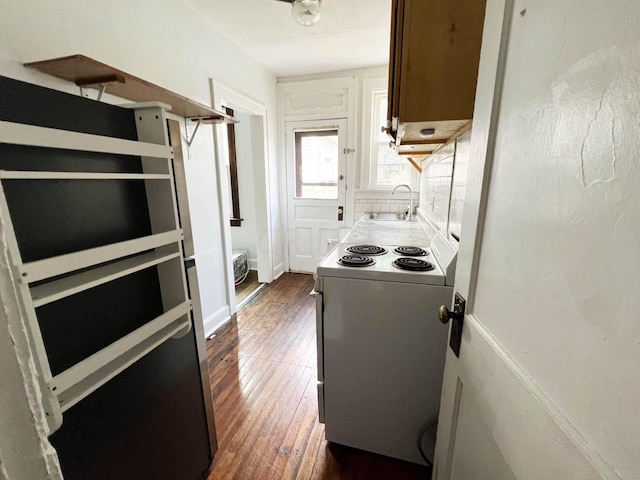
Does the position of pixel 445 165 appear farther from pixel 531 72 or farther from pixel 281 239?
pixel 281 239

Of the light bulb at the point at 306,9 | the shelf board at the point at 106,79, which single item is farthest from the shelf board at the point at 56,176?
the light bulb at the point at 306,9

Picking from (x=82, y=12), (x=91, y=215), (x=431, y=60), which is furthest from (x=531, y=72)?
(x=82, y=12)

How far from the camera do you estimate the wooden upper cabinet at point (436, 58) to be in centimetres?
99

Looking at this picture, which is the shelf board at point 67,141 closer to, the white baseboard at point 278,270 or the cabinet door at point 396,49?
the cabinet door at point 396,49

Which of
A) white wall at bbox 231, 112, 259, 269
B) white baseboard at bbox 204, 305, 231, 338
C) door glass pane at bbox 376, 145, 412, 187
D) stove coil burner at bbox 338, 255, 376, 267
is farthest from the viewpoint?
white wall at bbox 231, 112, 259, 269

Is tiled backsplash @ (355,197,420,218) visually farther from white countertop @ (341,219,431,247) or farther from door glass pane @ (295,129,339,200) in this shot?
white countertop @ (341,219,431,247)

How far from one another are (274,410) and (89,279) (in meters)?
1.37

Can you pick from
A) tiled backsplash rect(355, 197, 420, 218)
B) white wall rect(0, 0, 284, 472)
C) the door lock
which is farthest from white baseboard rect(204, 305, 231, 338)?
the door lock

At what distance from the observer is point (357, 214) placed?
3518 millimetres

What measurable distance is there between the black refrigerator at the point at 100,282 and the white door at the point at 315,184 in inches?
104

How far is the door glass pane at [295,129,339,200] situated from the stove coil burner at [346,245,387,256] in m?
2.02

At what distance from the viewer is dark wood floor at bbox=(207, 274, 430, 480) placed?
4.37 ft

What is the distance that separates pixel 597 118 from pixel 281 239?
141 inches

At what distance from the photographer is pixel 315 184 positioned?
361cm
